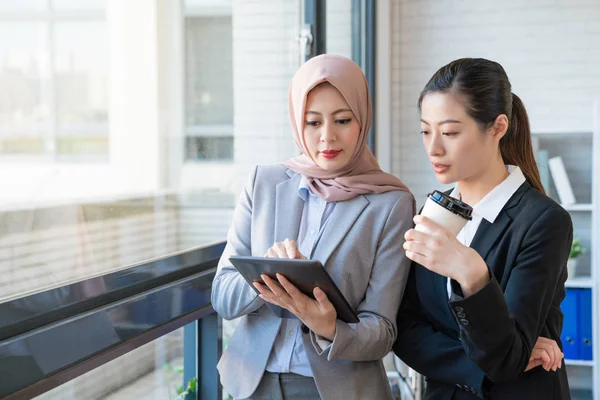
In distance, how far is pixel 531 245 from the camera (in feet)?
4.83

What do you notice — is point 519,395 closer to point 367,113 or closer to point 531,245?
point 531,245

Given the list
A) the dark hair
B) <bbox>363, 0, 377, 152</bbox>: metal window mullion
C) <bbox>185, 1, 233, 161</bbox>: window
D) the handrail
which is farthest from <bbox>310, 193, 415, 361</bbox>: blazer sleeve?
<bbox>363, 0, 377, 152</bbox>: metal window mullion

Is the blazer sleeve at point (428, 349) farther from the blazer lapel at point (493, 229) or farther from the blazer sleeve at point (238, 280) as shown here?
the blazer sleeve at point (238, 280)

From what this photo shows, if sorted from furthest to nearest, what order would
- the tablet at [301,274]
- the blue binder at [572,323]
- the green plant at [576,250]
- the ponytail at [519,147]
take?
the green plant at [576,250], the blue binder at [572,323], the ponytail at [519,147], the tablet at [301,274]

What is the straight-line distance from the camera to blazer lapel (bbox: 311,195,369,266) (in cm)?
165

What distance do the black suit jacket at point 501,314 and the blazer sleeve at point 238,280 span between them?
335mm

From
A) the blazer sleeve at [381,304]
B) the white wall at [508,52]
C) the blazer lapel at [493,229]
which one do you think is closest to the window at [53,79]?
the blazer sleeve at [381,304]

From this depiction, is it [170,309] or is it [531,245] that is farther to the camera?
[170,309]

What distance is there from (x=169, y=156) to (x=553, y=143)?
3662mm

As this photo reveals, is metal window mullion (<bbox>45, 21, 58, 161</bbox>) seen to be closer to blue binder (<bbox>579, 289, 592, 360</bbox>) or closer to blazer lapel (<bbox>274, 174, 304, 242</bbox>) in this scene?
blazer lapel (<bbox>274, 174, 304, 242</bbox>)

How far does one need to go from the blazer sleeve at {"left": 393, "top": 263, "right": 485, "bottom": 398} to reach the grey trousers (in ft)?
0.67

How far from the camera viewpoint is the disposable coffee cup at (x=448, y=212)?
4.30ft

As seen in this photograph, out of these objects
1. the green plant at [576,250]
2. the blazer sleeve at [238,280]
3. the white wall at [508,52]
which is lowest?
the green plant at [576,250]

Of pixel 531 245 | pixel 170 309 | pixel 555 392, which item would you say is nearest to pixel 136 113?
pixel 170 309
